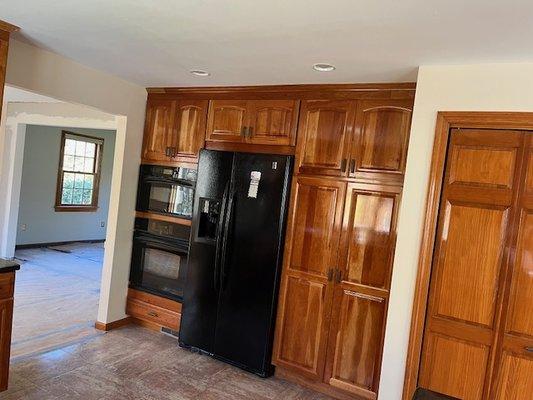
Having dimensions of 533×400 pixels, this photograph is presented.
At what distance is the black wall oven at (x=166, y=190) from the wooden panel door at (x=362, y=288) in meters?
1.50

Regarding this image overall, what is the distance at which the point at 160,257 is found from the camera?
12.8 feet

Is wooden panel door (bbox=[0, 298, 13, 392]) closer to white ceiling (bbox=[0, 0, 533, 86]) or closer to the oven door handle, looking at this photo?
the oven door handle

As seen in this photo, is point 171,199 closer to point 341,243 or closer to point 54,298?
point 341,243

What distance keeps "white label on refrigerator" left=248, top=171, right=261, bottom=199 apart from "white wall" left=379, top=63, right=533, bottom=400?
3.95 ft

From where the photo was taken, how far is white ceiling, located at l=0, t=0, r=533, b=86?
1.79m

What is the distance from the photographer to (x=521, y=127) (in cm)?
220

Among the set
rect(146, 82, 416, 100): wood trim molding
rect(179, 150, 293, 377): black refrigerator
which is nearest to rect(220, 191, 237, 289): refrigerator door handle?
rect(179, 150, 293, 377): black refrigerator

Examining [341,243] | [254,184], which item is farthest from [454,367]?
[254,184]

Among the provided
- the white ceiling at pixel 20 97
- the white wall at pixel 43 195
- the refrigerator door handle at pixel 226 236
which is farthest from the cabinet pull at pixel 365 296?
the white wall at pixel 43 195

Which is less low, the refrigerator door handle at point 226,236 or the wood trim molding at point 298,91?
the wood trim molding at point 298,91

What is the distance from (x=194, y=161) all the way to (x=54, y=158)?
4738 mm

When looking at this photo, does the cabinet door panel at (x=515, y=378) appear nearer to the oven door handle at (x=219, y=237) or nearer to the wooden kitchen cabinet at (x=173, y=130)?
the oven door handle at (x=219, y=237)

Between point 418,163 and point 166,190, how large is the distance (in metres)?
2.34

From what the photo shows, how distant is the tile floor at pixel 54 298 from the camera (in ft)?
11.9
